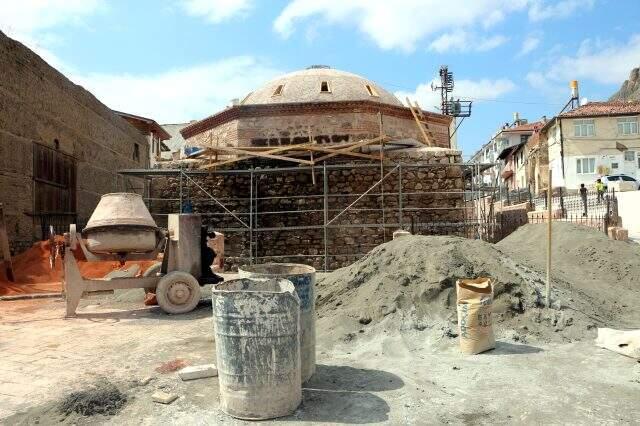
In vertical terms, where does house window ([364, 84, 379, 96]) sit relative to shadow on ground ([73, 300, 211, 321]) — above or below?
above

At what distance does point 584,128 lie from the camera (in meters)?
36.1

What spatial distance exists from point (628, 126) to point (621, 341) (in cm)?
3681

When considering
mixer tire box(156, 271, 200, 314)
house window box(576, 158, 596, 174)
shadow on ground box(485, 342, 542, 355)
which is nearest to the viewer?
shadow on ground box(485, 342, 542, 355)

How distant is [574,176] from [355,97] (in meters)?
26.7

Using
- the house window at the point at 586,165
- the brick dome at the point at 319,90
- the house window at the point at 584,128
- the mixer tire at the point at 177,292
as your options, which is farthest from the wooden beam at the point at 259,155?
the house window at the point at 586,165

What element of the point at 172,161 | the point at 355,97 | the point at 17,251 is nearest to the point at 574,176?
the point at 355,97

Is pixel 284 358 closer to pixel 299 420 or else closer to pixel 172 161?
pixel 299 420

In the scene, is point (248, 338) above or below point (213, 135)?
below

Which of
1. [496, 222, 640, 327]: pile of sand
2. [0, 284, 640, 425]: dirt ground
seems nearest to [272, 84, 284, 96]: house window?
[496, 222, 640, 327]: pile of sand

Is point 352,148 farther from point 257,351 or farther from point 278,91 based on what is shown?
point 257,351

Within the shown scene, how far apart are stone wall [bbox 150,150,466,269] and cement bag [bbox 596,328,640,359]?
857 cm

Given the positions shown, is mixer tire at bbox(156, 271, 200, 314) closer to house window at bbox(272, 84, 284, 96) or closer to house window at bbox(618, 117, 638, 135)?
house window at bbox(272, 84, 284, 96)

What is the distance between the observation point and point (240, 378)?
3510 millimetres

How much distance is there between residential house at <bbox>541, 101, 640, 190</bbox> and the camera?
3547cm
